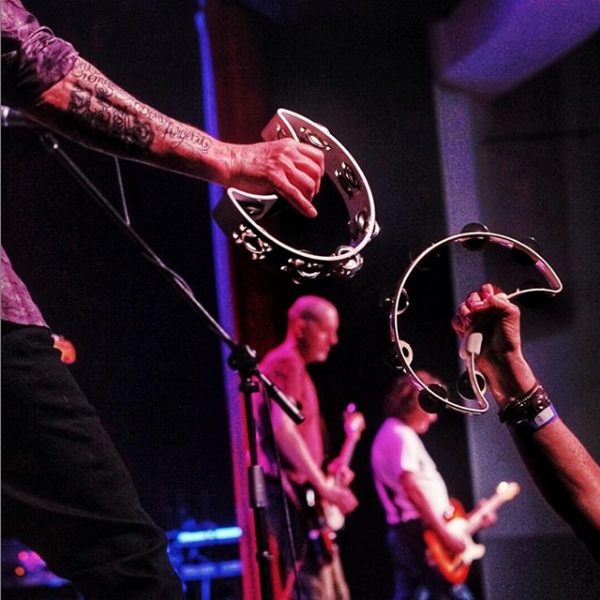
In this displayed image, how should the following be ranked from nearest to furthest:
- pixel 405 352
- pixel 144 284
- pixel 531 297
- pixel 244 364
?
pixel 405 352
pixel 531 297
pixel 244 364
pixel 144 284

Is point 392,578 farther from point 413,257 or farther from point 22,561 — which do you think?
point 413,257

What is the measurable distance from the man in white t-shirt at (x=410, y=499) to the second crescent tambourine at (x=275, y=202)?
84.9 inches

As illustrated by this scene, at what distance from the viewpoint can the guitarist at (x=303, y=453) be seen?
125 inches

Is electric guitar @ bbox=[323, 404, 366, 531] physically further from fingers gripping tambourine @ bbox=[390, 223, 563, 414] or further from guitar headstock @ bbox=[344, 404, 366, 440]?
fingers gripping tambourine @ bbox=[390, 223, 563, 414]

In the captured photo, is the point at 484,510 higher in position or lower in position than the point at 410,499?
lower

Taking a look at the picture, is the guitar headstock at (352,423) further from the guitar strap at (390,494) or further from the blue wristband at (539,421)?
the blue wristband at (539,421)

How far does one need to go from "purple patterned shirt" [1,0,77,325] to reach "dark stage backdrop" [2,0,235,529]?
127 cm

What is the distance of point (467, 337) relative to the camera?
134 centimetres

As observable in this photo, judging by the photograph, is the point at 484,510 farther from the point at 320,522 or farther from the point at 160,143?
the point at 160,143

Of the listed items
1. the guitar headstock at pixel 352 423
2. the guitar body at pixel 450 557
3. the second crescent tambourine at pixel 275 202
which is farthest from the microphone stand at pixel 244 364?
the guitar body at pixel 450 557

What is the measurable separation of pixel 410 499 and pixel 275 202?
246cm

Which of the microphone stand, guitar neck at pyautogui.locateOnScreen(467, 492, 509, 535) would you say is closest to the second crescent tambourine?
the microphone stand

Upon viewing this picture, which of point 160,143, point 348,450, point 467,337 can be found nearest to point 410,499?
point 348,450

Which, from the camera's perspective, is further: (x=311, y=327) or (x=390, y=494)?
(x=390, y=494)
